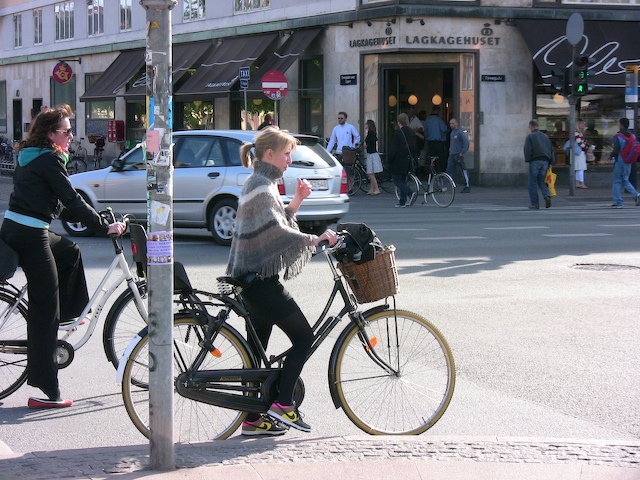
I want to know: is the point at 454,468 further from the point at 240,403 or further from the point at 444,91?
the point at 444,91

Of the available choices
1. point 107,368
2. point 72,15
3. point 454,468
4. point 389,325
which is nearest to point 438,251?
point 107,368

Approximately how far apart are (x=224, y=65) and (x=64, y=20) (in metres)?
15.9

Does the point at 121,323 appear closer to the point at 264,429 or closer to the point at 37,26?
the point at 264,429

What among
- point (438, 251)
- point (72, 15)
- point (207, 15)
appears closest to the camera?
point (438, 251)

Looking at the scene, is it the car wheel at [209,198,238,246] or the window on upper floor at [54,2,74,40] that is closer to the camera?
the car wheel at [209,198,238,246]

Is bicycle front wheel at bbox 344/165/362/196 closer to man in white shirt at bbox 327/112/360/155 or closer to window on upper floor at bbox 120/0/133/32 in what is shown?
man in white shirt at bbox 327/112/360/155

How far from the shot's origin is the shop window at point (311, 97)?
28.6 meters

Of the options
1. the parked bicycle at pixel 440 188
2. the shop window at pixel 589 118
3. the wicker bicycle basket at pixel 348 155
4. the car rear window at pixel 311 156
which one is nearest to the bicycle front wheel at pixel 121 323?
the car rear window at pixel 311 156

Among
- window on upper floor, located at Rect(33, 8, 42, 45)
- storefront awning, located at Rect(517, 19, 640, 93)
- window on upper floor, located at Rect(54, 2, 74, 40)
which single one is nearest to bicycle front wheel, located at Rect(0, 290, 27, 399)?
A: storefront awning, located at Rect(517, 19, 640, 93)

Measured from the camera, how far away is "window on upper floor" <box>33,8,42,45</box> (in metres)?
46.7

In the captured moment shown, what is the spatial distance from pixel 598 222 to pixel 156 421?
1389 cm

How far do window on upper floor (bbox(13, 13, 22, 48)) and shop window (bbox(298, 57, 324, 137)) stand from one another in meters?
24.7

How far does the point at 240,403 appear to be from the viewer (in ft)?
16.8

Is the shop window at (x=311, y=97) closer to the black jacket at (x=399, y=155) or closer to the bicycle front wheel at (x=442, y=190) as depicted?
the bicycle front wheel at (x=442, y=190)
